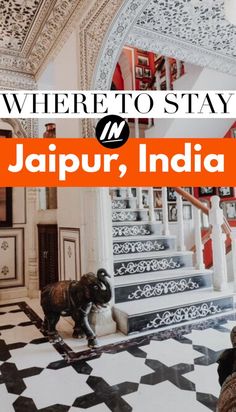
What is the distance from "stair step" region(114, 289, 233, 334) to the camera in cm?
296

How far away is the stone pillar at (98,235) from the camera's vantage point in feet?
10.0

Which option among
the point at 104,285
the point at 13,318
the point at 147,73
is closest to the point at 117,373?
the point at 104,285

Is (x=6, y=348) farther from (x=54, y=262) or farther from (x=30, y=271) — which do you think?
(x=30, y=271)

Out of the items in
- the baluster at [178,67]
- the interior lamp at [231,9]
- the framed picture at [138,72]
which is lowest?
the interior lamp at [231,9]

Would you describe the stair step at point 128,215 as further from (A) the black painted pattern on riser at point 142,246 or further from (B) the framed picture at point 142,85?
(B) the framed picture at point 142,85

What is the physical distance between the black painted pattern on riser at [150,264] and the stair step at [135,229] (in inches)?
22.1

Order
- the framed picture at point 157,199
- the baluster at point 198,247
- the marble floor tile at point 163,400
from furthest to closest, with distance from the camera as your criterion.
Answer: the framed picture at point 157,199, the baluster at point 198,247, the marble floor tile at point 163,400

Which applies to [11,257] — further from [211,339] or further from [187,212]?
[187,212]

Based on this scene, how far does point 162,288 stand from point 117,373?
1.45 metres

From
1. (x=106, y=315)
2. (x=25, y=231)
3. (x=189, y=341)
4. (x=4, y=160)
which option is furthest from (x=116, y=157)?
(x=25, y=231)

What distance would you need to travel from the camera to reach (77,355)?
100 inches

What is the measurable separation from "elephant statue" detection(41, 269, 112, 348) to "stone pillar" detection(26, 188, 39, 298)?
5.62 ft

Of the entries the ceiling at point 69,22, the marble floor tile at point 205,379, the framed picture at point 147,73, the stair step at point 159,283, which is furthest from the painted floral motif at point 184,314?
the framed picture at point 147,73

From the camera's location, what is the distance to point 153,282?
3.44 m
